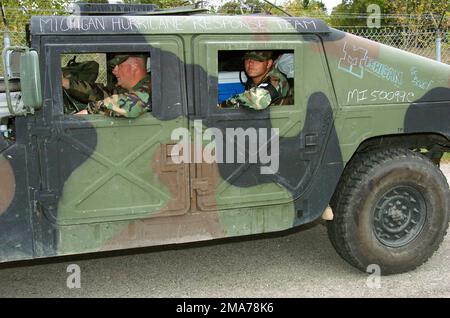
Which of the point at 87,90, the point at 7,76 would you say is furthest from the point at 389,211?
the point at 7,76

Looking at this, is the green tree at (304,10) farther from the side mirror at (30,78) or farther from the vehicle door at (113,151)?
the side mirror at (30,78)

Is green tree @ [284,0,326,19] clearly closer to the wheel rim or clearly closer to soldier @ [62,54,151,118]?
the wheel rim

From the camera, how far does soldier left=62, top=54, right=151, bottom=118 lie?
354 cm

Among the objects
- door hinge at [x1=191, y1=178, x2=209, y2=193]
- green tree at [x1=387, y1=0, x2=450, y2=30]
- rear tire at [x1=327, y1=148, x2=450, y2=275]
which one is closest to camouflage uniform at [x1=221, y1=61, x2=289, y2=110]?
door hinge at [x1=191, y1=178, x2=209, y2=193]

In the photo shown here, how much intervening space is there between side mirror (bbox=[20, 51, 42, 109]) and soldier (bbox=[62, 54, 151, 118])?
0.37 meters

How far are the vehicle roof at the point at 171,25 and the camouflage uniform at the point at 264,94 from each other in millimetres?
348

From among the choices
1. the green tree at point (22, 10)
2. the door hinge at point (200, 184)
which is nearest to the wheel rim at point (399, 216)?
the door hinge at point (200, 184)

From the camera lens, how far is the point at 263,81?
161 inches

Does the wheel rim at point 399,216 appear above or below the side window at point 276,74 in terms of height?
below

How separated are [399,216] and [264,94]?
147cm

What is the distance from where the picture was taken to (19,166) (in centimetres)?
341

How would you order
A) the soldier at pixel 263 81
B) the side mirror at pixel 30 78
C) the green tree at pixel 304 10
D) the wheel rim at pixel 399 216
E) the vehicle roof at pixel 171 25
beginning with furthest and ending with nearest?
1. the green tree at pixel 304 10
2. the wheel rim at pixel 399 216
3. the soldier at pixel 263 81
4. the vehicle roof at pixel 171 25
5. the side mirror at pixel 30 78

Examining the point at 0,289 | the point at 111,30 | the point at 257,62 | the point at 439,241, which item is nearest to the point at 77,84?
A: the point at 111,30

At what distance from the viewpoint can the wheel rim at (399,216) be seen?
4312 mm
